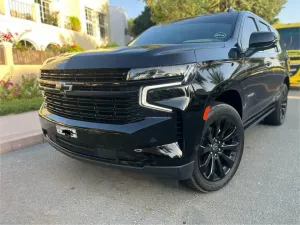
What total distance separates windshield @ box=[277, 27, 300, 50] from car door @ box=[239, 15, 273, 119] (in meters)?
7.24

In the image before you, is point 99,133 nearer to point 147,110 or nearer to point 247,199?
point 147,110

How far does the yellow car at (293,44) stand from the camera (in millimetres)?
9000

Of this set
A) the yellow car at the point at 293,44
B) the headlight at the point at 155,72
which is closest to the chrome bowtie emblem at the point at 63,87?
the headlight at the point at 155,72

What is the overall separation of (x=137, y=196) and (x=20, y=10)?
1262cm

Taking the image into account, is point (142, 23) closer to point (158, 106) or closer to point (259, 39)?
point (259, 39)

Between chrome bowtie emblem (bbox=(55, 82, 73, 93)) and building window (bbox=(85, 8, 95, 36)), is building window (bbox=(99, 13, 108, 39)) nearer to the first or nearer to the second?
building window (bbox=(85, 8, 95, 36))

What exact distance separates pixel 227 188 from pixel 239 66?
1.29 metres

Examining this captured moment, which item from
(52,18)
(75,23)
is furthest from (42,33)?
(75,23)

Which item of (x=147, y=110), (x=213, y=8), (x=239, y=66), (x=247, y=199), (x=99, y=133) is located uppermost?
(x=213, y=8)

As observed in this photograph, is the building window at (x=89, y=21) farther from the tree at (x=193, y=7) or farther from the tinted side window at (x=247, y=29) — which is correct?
the tinted side window at (x=247, y=29)

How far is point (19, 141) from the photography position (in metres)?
4.15

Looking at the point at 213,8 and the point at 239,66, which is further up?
the point at 213,8

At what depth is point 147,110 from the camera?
76.5 inches

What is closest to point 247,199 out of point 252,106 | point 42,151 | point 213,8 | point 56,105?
point 252,106
